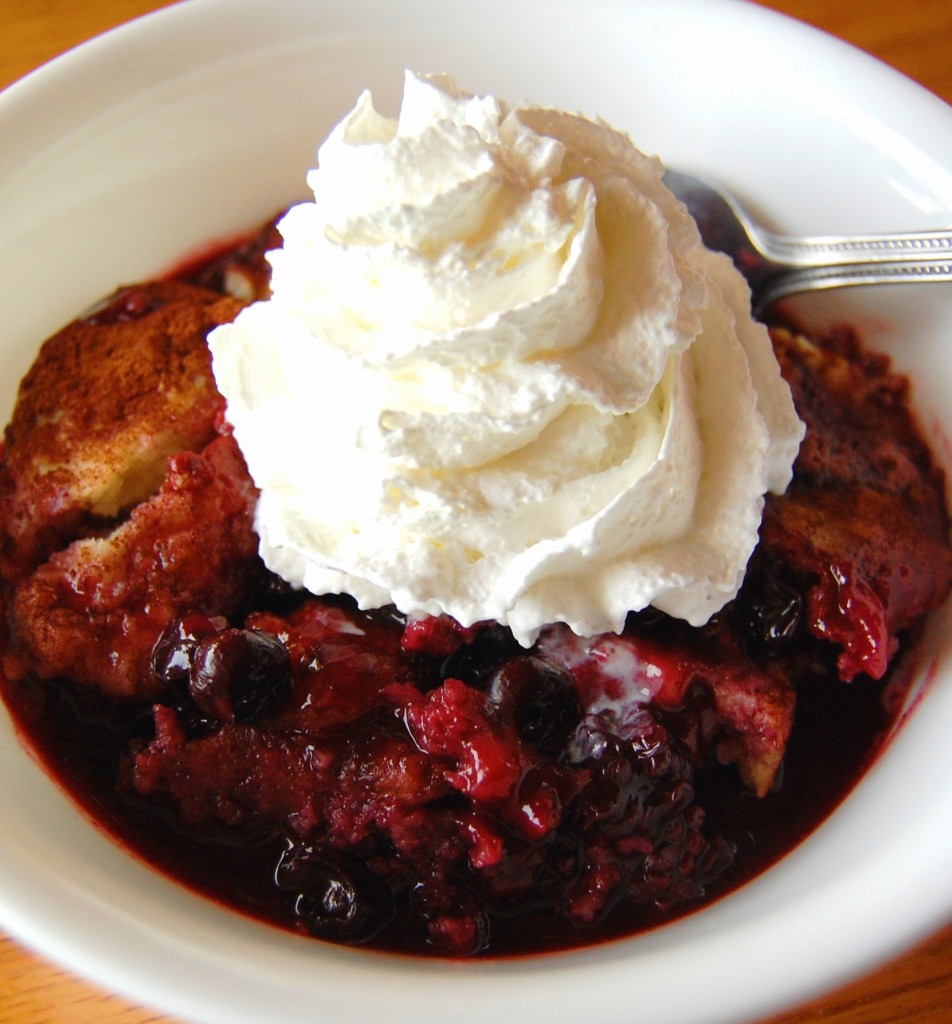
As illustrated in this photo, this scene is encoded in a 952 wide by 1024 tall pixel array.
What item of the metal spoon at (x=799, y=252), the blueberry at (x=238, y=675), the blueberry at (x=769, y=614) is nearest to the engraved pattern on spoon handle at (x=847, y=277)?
the metal spoon at (x=799, y=252)

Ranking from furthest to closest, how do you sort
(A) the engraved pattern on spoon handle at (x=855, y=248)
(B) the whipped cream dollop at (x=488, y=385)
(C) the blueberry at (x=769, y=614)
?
(A) the engraved pattern on spoon handle at (x=855, y=248) → (C) the blueberry at (x=769, y=614) → (B) the whipped cream dollop at (x=488, y=385)

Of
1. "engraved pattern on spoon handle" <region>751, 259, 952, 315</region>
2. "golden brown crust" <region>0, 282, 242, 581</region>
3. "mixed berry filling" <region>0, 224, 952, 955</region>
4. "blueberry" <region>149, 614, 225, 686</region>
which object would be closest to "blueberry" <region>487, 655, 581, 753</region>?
"mixed berry filling" <region>0, 224, 952, 955</region>

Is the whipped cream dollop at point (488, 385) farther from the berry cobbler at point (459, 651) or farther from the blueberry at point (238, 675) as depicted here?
the blueberry at point (238, 675)

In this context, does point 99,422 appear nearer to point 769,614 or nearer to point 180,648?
point 180,648

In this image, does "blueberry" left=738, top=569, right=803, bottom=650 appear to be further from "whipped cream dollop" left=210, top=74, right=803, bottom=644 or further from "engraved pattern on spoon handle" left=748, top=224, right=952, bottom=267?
"engraved pattern on spoon handle" left=748, top=224, right=952, bottom=267

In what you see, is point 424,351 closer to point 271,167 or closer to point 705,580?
point 705,580

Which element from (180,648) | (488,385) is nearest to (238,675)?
(180,648)

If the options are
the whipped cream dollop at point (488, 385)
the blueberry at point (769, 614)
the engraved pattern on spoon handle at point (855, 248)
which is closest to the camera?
the whipped cream dollop at point (488, 385)
